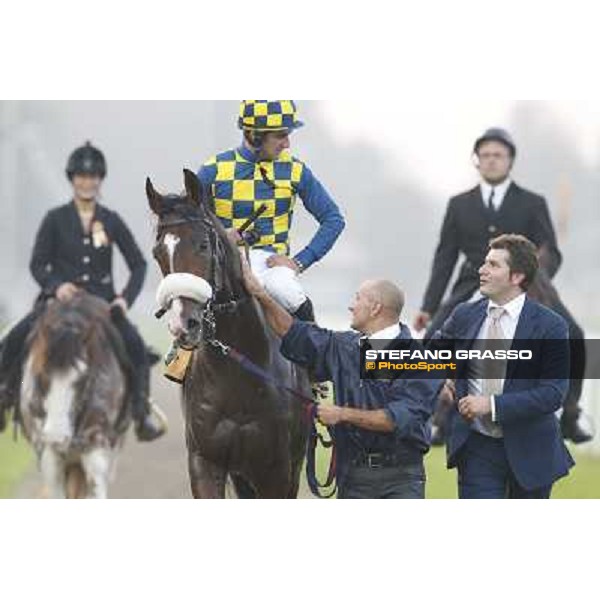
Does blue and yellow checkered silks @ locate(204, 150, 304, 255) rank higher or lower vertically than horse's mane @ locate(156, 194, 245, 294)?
higher

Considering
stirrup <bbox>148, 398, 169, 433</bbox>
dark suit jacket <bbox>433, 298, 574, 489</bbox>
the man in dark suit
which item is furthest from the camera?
stirrup <bbox>148, 398, 169, 433</bbox>

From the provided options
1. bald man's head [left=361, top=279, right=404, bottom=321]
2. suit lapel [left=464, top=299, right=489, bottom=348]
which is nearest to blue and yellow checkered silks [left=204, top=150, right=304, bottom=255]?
bald man's head [left=361, top=279, right=404, bottom=321]

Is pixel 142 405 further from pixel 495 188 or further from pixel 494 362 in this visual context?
pixel 495 188

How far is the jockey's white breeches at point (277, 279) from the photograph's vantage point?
579 centimetres

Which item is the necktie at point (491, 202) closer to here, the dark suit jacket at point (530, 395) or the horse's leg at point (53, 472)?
the dark suit jacket at point (530, 395)

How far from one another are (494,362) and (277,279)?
0.99 metres

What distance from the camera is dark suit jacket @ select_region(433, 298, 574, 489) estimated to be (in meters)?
5.88

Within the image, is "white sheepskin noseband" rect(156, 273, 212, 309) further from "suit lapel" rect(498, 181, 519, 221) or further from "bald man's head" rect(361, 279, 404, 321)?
"suit lapel" rect(498, 181, 519, 221)

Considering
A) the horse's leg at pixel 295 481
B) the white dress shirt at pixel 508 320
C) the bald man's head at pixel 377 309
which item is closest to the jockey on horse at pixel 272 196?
the bald man's head at pixel 377 309

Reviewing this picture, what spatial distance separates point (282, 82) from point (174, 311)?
130cm

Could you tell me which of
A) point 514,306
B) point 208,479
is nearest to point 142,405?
point 208,479

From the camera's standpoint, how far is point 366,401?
5.79 metres

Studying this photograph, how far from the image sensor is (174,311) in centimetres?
522
